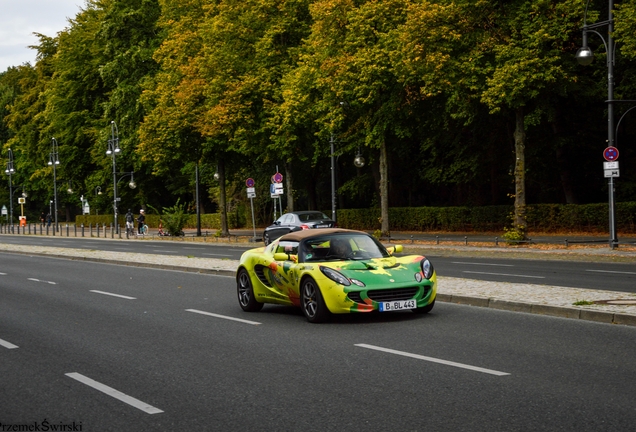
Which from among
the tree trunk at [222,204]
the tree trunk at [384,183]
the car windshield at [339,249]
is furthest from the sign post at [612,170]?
the tree trunk at [222,204]

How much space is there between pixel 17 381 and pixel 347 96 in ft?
107

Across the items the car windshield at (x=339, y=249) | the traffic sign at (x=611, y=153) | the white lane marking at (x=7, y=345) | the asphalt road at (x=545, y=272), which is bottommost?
the white lane marking at (x=7, y=345)

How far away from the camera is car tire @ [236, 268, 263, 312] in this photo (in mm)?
13992

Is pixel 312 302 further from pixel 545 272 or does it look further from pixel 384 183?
pixel 384 183

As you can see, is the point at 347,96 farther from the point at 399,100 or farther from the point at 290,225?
the point at 290,225

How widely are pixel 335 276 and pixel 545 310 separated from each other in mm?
3030

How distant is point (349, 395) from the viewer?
24.0 ft

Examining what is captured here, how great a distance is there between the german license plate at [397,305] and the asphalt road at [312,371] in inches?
9.4

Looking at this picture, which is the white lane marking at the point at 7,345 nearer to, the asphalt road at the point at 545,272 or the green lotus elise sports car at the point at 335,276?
the green lotus elise sports car at the point at 335,276

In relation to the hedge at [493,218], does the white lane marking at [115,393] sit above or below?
below

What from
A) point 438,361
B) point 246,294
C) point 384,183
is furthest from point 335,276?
point 384,183

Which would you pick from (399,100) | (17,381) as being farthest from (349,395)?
(399,100)

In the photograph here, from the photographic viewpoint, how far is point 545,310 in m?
12.5

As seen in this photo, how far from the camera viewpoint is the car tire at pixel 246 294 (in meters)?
14.0
